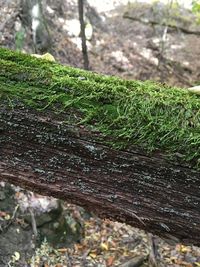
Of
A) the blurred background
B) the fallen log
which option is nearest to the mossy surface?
the fallen log

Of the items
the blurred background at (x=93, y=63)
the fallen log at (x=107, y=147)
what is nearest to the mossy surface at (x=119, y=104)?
the fallen log at (x=107, y=147)

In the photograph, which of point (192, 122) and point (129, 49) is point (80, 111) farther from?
point (129, 49)

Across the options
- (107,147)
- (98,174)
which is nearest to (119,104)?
(107,147)

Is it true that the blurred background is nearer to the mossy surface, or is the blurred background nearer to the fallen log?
the fallen log

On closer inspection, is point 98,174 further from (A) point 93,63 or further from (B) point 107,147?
(A) point 93,63

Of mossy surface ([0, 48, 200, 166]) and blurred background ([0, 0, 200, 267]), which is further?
blurred background ([0, 0, 200, 267])

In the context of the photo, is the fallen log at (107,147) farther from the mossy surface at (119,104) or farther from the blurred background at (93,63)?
the blurred background at (93,63)
